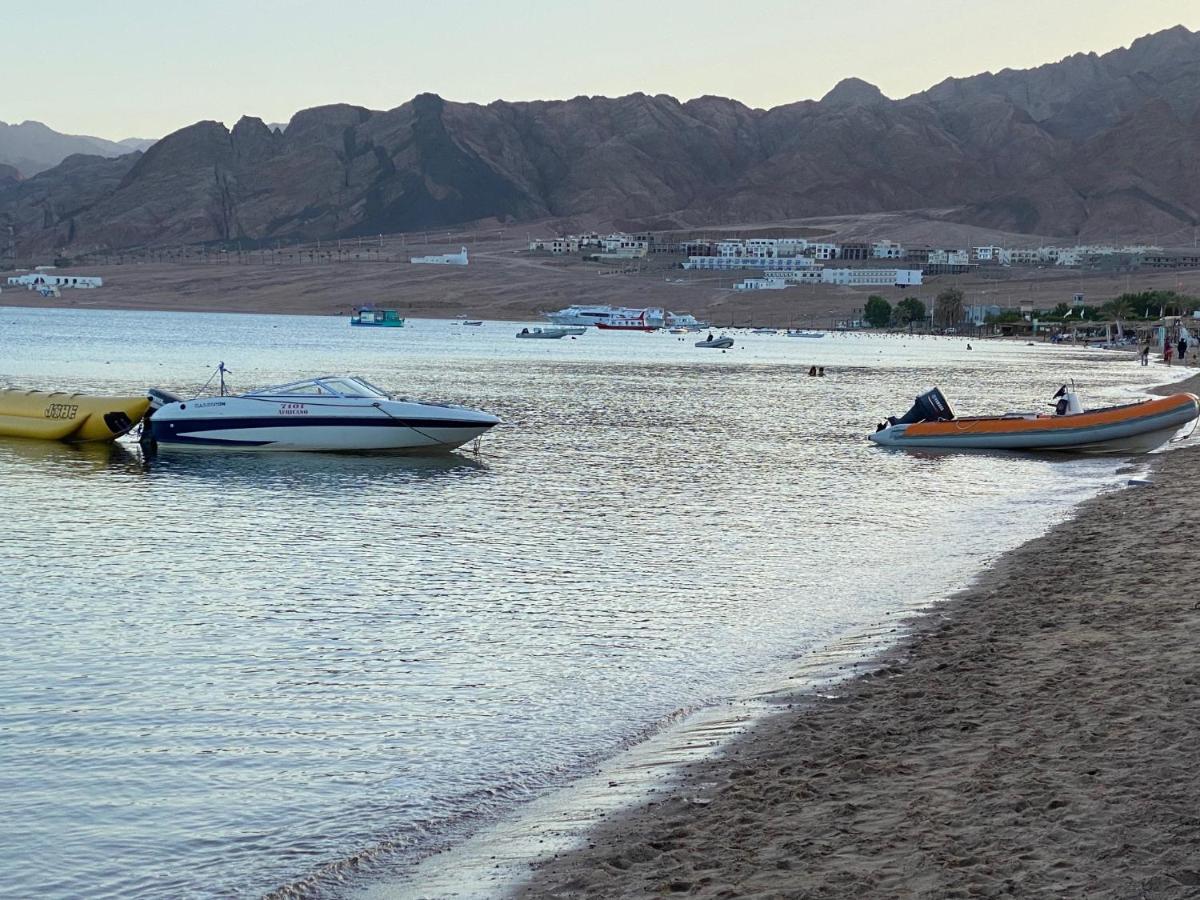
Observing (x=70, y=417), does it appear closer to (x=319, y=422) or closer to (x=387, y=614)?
(x=319, y=422)

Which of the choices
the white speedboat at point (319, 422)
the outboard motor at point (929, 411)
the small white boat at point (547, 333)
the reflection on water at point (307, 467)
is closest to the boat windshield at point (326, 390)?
the white speedboat at point (319, 422)

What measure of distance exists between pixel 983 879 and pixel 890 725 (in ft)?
13.1

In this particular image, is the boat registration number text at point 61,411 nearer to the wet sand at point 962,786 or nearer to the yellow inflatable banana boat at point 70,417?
the yellow inflatable banana boat at point 70,417

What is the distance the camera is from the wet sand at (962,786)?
8352 millimetres

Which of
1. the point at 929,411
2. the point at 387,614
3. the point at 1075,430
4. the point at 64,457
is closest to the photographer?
the point at 387,614

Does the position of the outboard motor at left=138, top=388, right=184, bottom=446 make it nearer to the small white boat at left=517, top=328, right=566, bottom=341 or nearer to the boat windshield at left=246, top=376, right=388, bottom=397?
the boat windshield at left=246, top=376, right=388, bottom=397

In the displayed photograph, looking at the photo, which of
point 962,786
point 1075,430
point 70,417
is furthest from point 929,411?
point 962,786

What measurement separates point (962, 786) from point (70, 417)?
117 feet

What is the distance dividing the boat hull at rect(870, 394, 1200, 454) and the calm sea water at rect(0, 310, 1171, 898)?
0.86 meters

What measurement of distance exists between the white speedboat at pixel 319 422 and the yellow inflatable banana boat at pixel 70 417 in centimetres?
245

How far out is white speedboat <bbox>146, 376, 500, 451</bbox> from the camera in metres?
38.2

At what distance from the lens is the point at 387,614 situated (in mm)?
18078

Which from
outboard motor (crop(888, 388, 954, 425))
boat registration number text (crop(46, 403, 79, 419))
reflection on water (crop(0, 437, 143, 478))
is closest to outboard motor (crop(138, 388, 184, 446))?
reflection on water (crop(0, 437, 143, 478))

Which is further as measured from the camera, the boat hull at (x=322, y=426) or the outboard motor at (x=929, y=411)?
the outboard motor at (x=929, y=411)
